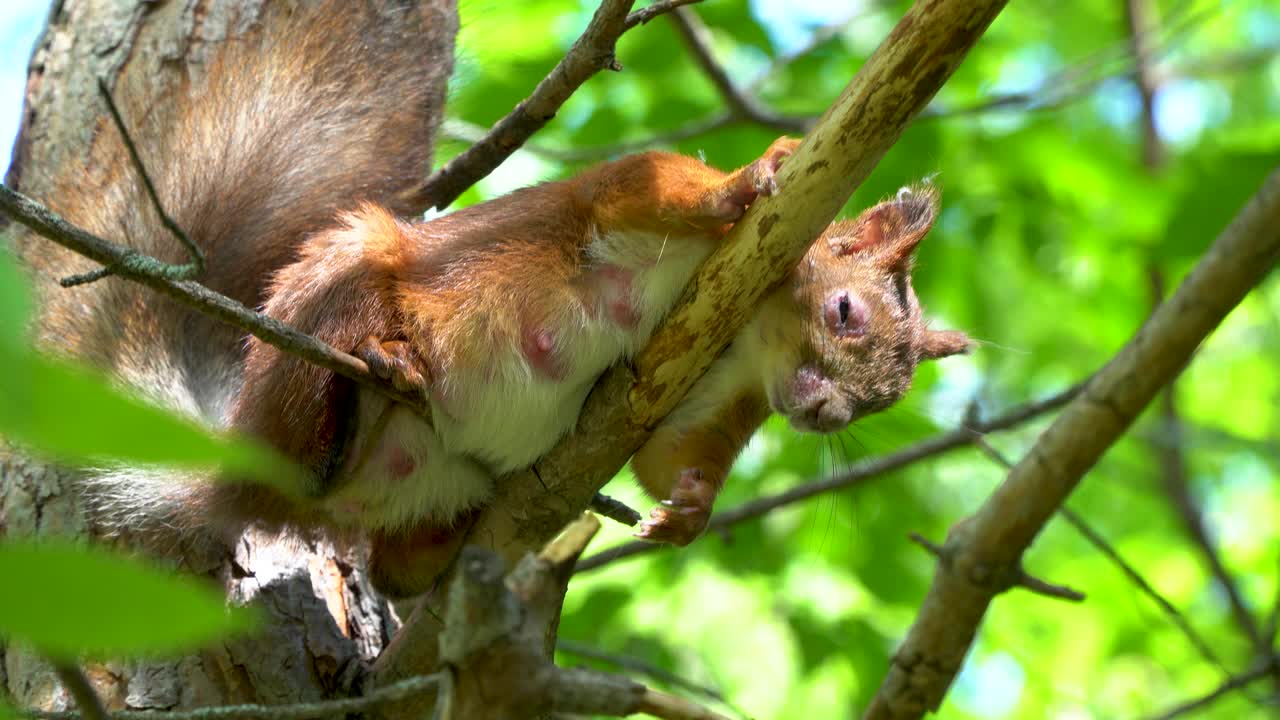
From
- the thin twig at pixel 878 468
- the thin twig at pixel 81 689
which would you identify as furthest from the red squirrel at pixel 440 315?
the thin twig at pixel 81 689

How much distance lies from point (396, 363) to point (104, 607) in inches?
76.7

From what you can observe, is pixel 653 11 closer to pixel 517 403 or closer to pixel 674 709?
pixel 517 403

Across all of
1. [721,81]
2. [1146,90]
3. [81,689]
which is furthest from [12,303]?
[1146,90]

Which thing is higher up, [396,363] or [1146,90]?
[1146,90]

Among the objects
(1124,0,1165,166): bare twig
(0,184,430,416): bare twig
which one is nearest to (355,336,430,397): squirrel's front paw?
(0,184,430,416): bare twig

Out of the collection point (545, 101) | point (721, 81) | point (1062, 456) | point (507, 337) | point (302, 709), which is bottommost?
point (302, 709)

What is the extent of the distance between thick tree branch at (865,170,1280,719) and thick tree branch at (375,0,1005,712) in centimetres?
57

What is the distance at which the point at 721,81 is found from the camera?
3.99 metres

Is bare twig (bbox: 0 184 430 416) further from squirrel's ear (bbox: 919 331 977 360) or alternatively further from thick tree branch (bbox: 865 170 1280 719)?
squirrel's ear (bbox: 919 331 977 360)

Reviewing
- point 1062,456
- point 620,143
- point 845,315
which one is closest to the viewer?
point 1062,456

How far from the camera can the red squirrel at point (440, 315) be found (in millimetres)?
2535

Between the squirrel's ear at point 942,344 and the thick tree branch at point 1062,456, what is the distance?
134 cm

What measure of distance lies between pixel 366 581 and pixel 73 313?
990 mm

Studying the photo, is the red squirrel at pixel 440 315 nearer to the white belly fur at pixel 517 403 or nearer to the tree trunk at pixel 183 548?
the white belly fur at pixel 517 403
